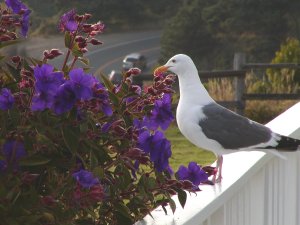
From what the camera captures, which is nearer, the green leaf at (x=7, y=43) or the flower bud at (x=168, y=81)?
the green leaf at (x=7, y=43)

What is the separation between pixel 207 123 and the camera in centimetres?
303

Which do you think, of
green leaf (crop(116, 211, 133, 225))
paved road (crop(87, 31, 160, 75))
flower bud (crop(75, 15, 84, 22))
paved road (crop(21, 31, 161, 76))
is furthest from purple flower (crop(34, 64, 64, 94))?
paved road (crop(87, 31, 160, 75))

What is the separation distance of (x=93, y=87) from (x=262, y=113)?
39.3 ft

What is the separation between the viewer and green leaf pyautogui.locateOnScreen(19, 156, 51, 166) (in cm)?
150

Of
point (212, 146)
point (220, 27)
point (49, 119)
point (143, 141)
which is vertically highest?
point (49, 119)

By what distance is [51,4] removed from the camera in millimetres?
47906

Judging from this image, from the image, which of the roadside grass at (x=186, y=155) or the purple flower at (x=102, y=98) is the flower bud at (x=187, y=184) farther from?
the roadside grass at (x=186, y=155)

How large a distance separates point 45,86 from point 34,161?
0.47ft

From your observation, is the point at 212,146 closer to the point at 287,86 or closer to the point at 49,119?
the point at 49,119

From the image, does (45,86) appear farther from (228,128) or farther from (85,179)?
(228,128)

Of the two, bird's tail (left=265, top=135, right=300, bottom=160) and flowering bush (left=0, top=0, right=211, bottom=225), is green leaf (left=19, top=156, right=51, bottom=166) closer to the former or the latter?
flowering bush (left=0, top=0, right=211, bottom=225)

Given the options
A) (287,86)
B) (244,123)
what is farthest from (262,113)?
(244,123)

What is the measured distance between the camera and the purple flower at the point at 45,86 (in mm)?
1516

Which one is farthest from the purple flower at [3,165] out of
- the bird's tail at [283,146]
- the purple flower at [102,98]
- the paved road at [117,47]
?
the paved road at [117,47]
